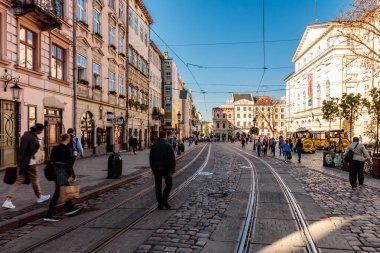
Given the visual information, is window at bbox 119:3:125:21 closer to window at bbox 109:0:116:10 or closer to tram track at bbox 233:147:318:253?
window at bbox 109:0:116:10

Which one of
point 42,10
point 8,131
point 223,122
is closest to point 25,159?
point 8,131

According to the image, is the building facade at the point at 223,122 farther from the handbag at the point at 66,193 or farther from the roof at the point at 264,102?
the handbag at the point at 66,193

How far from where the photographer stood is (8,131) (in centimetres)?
1371

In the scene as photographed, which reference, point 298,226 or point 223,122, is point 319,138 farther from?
point 223,122

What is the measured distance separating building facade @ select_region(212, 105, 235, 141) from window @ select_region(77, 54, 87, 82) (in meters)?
102

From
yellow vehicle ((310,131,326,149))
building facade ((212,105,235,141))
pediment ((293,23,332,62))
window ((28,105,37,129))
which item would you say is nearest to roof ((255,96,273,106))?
building facade ((212,105,235,141))

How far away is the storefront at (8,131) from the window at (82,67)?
272 inches

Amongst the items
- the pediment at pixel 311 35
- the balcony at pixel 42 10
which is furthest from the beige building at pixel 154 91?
the pediment at pixel 311 35

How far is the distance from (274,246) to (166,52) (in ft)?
210

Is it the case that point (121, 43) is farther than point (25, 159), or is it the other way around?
point (121, 43)

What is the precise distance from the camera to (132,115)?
3241cm

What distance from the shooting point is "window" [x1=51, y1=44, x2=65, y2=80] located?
58.1 feet

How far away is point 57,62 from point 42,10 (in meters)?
4.26

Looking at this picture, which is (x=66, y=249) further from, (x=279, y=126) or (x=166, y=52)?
(x=279, y=126)
